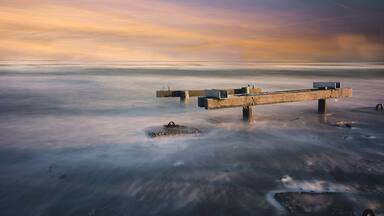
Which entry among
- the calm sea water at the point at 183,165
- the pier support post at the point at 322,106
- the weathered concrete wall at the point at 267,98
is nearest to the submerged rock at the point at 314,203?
the calm sea water at the point at 183,165

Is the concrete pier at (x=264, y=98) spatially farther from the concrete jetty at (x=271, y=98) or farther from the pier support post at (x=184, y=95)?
the pier support post at (x=184, y=95)

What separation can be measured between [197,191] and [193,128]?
6.52 m

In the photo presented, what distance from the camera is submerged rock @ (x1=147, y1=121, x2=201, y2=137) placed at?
12.5m

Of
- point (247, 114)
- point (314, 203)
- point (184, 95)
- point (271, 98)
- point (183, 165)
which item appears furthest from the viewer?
point (184, 95)

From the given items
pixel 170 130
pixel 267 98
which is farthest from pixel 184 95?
pixel 170 130

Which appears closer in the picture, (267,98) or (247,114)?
(267,98)

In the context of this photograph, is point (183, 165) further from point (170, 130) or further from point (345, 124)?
point (345, 124)

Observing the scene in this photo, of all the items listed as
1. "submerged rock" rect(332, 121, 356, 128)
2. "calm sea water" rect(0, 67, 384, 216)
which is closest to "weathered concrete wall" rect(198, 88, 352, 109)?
"calm sea water" rect(0, 67, 384, 216)

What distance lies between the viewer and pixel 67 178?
786cm

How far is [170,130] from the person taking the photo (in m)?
13.0

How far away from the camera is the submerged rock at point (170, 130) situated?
12470mm

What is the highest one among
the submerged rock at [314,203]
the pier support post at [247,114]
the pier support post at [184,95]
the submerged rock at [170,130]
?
the pier support post at [184,95]

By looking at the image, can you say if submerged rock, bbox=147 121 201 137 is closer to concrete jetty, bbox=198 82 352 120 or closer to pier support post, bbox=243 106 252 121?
concrete jetty, bbox=198 82 352 120

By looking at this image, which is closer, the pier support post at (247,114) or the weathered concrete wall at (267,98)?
the weathered concrete wall at (267,98)
